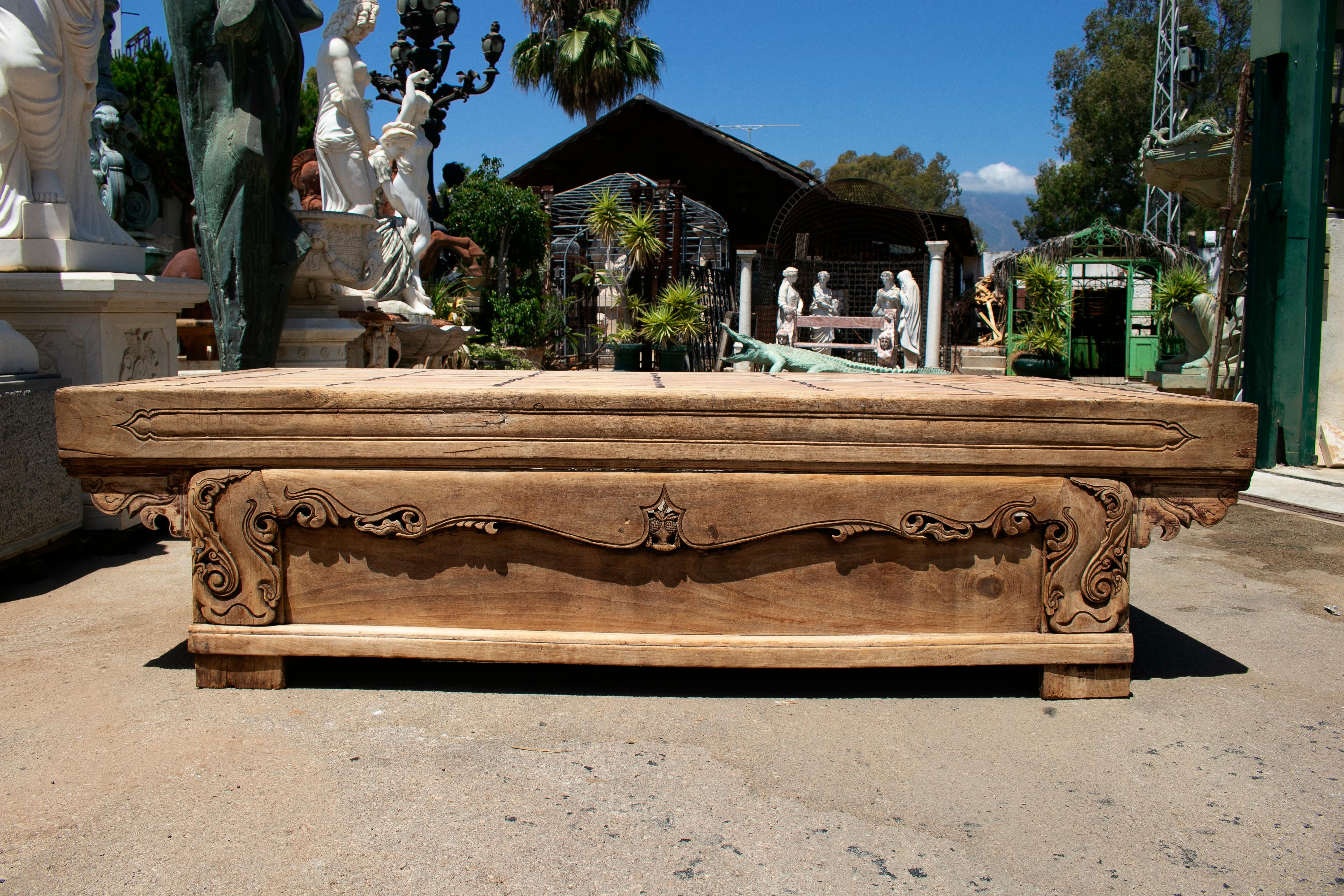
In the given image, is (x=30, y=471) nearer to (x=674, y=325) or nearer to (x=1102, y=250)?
(x=674, y=325)

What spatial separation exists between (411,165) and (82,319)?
28.6ft

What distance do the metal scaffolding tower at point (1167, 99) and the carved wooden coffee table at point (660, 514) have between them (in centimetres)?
2036

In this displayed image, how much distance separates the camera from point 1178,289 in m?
12.6

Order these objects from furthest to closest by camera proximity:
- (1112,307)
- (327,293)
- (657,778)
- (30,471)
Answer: (1112,307) < (327,293) < (30,471) < (657,778)

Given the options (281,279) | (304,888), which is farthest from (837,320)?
(304,888)

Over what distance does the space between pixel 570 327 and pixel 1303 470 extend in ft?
42.9

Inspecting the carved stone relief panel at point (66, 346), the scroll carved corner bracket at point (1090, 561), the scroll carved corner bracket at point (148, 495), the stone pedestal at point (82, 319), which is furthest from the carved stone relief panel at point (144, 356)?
the scroll carved corner bracket at point (1090, 561)

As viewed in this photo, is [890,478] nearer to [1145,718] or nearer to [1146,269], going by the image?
[1145,718]

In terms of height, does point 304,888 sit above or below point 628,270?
below

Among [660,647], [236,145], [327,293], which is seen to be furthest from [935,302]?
[660,647]

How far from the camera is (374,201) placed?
7.45 metres

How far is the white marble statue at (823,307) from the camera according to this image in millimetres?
15570

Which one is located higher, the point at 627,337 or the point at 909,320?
the point at 909,320

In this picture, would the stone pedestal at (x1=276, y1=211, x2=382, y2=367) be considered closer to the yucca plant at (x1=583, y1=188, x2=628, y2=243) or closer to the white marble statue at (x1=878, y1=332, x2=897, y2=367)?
the yucca plant at (x1=583, y1=188, x2=628, y2=243)
